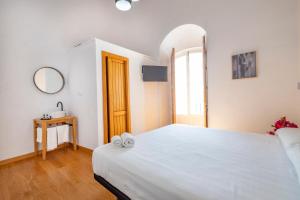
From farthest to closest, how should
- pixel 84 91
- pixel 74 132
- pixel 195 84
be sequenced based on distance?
pixel 195 84 < pixel 74 132 < pixel 84 91

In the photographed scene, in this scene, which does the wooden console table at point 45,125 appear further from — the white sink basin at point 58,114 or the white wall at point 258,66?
the white wall at point 258,66

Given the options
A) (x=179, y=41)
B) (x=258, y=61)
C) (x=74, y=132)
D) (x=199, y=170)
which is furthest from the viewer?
(x=179, y=41)

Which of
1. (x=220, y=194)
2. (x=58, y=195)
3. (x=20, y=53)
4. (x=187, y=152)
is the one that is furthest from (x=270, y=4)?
(x=20, y=53)

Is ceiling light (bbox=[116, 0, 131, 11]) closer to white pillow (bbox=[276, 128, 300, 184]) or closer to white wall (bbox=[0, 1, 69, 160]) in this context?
white wall (bbox=[0, 1, 69, 160])

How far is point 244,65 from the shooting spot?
272cm

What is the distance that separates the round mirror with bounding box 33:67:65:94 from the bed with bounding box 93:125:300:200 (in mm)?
2412

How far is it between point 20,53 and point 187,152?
3311 mm

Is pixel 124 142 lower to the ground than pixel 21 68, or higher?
lower

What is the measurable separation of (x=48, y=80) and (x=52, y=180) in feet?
6.58

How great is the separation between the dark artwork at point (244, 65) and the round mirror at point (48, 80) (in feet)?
11.8

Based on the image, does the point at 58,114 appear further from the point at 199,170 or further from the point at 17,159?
the point at 199,170

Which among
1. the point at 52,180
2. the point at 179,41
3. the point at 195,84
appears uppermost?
the point at 179,41

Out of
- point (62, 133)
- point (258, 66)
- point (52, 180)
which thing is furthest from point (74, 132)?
point (258, 66)

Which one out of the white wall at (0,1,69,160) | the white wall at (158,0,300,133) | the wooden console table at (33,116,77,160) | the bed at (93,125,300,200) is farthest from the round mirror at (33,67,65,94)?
the white wall at (158,0,300,133)
